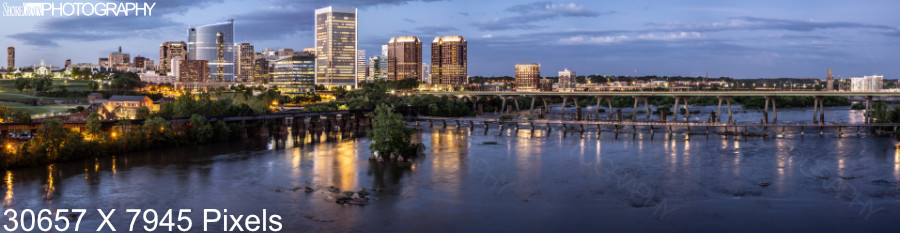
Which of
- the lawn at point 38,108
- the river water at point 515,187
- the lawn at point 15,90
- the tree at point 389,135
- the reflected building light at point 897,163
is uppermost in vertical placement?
the lawn at point 15,90

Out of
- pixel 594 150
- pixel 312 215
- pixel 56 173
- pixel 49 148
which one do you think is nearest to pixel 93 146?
pixel 49 148

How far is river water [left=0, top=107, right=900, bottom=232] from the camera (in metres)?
29.2

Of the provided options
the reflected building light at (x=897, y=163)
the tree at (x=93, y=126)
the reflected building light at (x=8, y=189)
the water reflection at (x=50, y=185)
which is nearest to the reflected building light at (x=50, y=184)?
the water reflection at (x=50, y=185)

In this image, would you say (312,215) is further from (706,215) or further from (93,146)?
(93,146)

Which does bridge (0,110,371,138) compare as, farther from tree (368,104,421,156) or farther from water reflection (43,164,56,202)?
tree (368,104,421,156)

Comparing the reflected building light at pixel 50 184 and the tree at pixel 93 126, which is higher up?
the tree at pixel 93 126

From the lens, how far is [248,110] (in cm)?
7606

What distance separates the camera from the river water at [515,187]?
95.8 ft

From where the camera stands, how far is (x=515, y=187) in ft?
122

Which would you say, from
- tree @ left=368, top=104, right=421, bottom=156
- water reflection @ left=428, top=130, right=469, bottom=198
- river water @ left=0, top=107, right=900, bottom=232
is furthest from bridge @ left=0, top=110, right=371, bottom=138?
tree @ left=368, top=104, right=421, bottom=156

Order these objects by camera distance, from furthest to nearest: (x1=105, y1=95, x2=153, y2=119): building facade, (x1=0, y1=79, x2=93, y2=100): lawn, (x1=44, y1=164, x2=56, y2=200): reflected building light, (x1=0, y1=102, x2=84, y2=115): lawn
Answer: (x1=0, y1=79, x2=93, y2=100): lawn, (x1=0, y1=102, x2=84, y2=115): lawn, (x1=105, y1=95, x2=153, y2=119): building facade, (x1=44, y1=164, x2=56, y2=200): reflected building light

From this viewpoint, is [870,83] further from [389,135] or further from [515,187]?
[515,187]

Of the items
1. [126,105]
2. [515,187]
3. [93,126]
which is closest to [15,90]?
[126,105]

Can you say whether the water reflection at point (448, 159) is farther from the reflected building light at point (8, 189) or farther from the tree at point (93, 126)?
the tree at point (93, 126)
